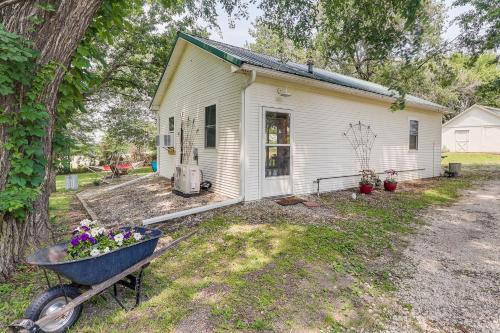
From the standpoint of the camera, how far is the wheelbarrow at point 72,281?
2090 mm

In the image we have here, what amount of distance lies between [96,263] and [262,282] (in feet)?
6.11

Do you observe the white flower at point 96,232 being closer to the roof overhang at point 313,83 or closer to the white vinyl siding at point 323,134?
the white vinyl siding at point 323,134

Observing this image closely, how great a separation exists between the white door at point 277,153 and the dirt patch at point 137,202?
129 cm

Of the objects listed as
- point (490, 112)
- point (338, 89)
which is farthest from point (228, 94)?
point (490, 112)

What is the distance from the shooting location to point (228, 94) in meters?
7.16

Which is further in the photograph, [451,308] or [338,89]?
[338,89]

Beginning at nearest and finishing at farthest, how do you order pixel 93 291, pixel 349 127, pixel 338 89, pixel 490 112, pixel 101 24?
pixel 93 291, pixel 101 24, pixel 338 89, pixel 349 127, pixel 490 112

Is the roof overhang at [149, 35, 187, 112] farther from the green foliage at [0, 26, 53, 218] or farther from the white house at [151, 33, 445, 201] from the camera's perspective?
the green foliage at [0, 26, 53, 218]

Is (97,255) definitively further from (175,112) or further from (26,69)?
(175,112)

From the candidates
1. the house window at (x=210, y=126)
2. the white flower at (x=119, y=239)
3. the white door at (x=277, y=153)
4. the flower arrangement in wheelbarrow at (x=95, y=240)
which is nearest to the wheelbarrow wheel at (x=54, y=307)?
the flower arrangement in wheelbarrow at (x=95, y=240)

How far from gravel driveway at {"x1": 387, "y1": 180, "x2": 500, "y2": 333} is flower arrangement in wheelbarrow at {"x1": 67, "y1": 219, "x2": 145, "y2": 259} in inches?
108

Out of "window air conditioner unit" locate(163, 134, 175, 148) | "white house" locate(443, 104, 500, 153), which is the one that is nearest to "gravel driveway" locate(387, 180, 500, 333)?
"window air conditioner unit" locate(163, 134, 175, 148)

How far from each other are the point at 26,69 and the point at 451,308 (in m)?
5.30

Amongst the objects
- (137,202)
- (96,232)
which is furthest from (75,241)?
(137,202)
